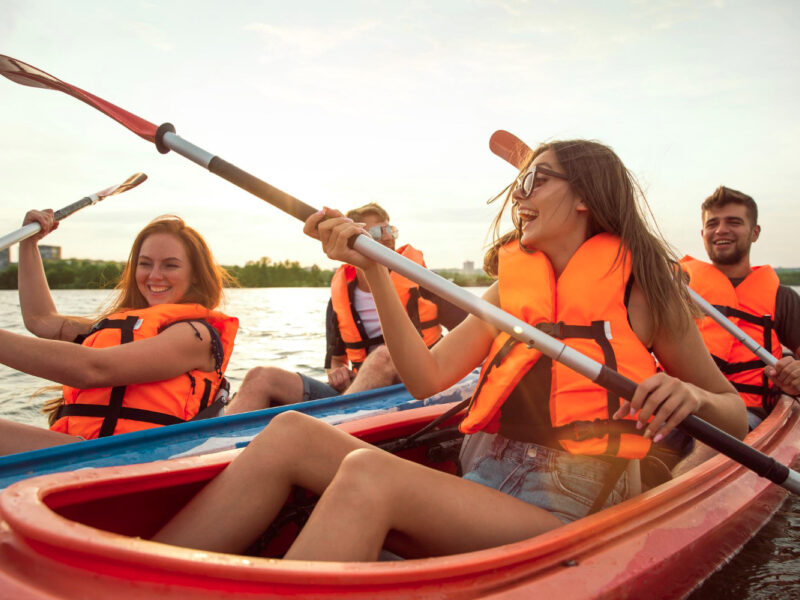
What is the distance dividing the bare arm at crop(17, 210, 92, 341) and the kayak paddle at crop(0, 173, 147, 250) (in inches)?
3.2

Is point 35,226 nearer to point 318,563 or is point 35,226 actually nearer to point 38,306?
point 38,306

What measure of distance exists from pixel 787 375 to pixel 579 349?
233cm

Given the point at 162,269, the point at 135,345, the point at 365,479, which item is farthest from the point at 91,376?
the point at 365,479

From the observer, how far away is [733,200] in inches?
159

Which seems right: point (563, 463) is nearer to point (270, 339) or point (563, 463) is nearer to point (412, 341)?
point (412, 341)

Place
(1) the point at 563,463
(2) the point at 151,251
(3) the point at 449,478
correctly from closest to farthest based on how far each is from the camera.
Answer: (3) the point at 449,478, (1) the point at 563,463, (2) the point at 151,251

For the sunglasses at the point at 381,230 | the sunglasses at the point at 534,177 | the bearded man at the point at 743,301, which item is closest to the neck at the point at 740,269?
the bearded man at the point at 743,301

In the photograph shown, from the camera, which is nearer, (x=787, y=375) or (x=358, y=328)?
(x=787, y=375)

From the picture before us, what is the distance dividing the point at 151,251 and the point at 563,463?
2.11 metres

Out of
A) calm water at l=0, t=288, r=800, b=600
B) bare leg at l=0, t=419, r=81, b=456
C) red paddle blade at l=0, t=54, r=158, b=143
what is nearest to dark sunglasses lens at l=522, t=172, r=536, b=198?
red paddle blade at l=0, t=54, r=158, b=143

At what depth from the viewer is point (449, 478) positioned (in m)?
1.54

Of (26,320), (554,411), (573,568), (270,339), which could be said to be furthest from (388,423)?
(270,339)

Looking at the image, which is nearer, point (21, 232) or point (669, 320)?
point (669, 320)

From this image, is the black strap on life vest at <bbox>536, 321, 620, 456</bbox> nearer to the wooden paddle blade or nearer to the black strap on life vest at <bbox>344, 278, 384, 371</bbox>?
the black strap on life vest at <bbox>344, 278, 384, 371</bbox>
